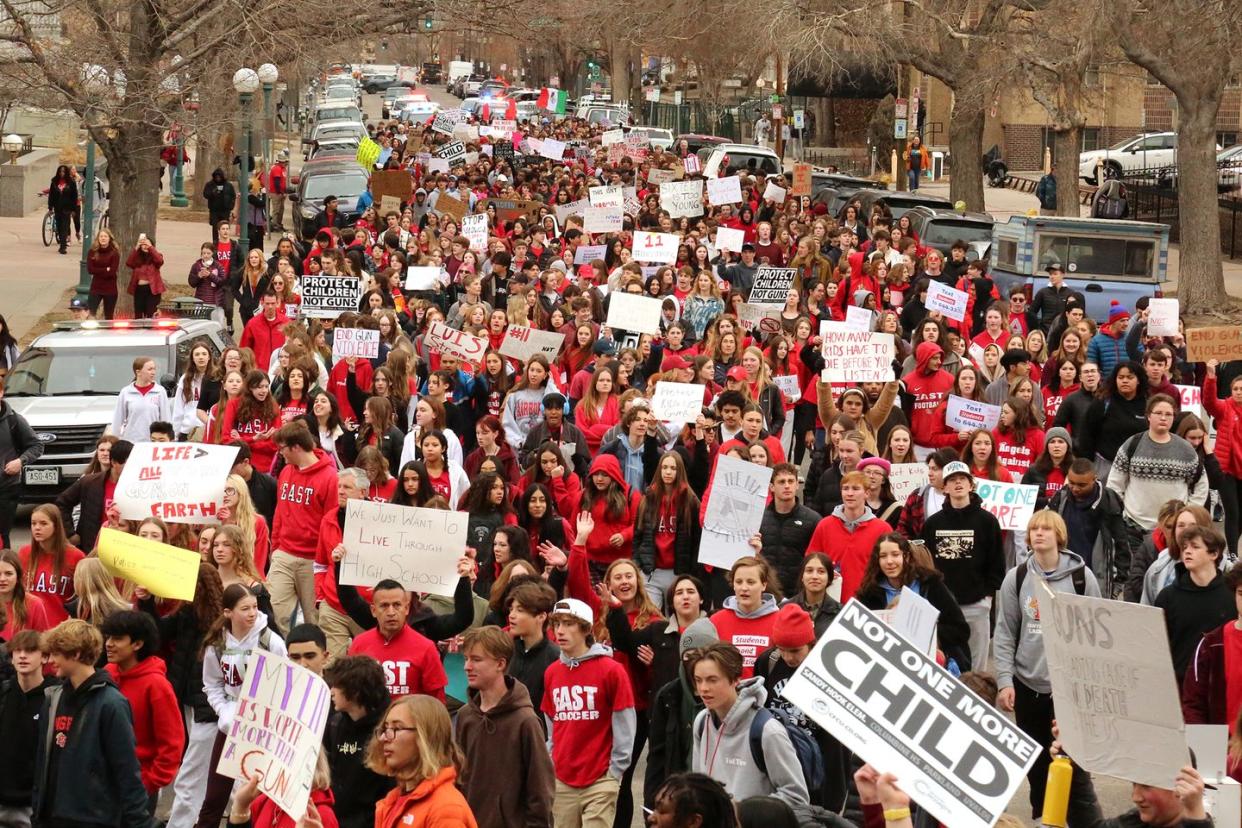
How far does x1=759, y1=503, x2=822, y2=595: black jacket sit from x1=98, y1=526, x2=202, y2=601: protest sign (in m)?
3.49

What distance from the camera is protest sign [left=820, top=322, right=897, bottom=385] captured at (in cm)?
1507

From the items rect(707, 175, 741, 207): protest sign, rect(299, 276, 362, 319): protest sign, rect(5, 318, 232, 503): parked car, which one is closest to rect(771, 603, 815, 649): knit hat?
rect(5, 318, 232, 503): parked car

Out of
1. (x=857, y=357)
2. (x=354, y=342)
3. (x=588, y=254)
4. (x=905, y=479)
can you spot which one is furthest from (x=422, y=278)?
(x=905, y=479)

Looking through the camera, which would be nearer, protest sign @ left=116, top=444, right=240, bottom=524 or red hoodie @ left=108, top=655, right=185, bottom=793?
red hoodie @ left=108, top=655, right=185, bottom=793

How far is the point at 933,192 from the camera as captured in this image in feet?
178

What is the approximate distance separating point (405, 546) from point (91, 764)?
2638mm

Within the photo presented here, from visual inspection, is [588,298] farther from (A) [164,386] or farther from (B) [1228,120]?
(B) [1228,120]

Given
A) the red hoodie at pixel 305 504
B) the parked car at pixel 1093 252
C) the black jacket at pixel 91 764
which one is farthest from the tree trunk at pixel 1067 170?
the black jacket at pixel 91 764

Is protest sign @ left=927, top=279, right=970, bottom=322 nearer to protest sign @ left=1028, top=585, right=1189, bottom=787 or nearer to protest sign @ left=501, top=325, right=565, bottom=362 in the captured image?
protest sign @ left=501, top=325, right=565, bottom=362

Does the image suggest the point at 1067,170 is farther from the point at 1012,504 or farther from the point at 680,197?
the point at 1012,504

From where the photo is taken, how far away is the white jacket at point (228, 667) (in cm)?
867

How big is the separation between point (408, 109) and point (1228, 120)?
3006cm

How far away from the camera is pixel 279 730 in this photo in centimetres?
669

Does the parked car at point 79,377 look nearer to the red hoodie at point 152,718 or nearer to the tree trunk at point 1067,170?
the red hoodie at point 152,718
